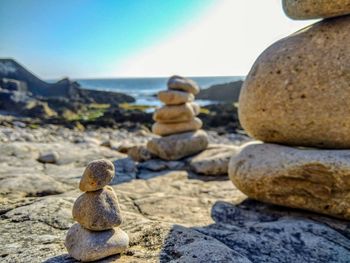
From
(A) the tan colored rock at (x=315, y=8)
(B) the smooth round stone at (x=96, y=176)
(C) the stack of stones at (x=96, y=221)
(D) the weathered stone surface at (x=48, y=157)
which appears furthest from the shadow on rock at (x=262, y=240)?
(D) the weathered stone surface at (x=48, y=157)

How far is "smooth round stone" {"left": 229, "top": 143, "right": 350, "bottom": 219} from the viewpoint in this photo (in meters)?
3.46

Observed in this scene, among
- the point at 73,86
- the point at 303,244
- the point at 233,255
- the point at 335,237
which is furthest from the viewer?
the point at 73,86

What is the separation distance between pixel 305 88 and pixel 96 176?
2734 millimetres

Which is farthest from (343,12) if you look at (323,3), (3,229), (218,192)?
(3,229)

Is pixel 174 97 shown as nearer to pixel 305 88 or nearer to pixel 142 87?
pixel 305 88

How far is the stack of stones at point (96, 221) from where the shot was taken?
7.93 feet

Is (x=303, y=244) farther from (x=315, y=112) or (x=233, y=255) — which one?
(x=315, y=112)

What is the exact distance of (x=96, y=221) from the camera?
2.48 metres

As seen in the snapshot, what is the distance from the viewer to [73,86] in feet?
125

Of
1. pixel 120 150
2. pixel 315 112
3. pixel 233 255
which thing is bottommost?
pixel 120 150

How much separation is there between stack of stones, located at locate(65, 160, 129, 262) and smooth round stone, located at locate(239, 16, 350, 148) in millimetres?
2423

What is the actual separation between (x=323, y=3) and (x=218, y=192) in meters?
3.08

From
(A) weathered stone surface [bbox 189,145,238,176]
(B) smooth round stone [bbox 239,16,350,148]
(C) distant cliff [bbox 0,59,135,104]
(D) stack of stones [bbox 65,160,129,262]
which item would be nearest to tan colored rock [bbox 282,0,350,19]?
(B) smooth round stone [bbox 239,16,350,148]

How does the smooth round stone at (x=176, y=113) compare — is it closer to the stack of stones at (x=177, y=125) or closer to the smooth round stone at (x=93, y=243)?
the stack of stones at (x=177, y=125)
